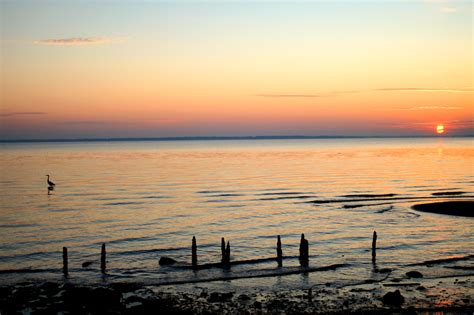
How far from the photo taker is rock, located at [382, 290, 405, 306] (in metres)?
26.5

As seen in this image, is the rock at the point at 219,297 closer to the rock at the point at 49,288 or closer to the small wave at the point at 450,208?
the rock at the point at 49,288

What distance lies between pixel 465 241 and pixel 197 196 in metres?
42.8

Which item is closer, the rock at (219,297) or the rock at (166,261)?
the rock at (219,297)

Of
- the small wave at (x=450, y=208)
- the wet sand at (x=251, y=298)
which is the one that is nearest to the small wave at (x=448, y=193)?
the small wave at (x=450, y=208)

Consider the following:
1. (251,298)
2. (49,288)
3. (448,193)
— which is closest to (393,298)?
(251,298)

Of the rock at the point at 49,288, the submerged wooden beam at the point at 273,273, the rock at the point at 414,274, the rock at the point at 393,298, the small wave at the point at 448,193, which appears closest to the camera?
the rock at the point at 393,298

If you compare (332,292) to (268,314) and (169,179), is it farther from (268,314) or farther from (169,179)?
(169,179)

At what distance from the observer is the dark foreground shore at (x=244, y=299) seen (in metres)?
25.4

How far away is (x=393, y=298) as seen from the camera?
26.7m

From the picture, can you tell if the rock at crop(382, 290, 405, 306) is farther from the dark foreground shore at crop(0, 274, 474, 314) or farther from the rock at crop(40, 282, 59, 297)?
the rock at crop(40, 282, 59, 297)

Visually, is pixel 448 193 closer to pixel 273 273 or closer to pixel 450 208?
pixel 450 208

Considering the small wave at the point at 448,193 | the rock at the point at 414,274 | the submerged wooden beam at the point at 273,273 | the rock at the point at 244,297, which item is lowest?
the submerged wooden beam at the point at 273,273

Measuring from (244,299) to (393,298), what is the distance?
8144 mm

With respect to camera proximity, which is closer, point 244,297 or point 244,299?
point 244,299
